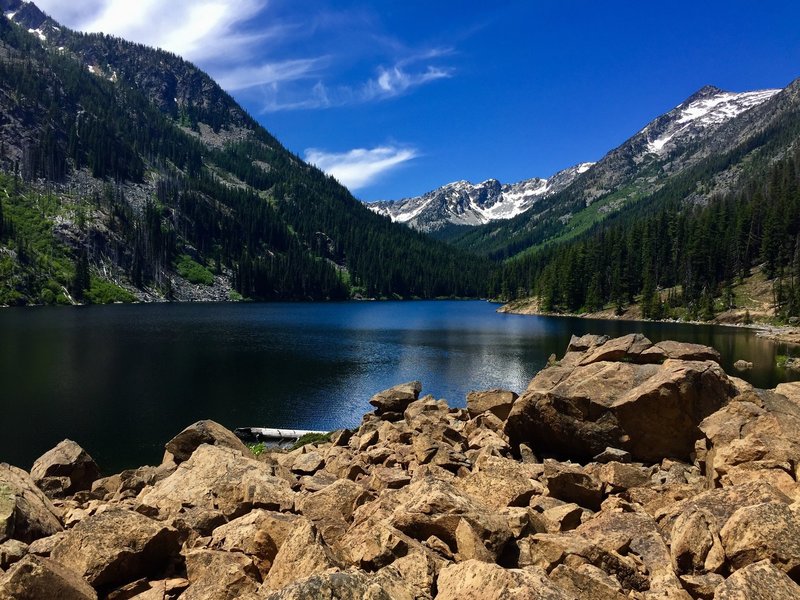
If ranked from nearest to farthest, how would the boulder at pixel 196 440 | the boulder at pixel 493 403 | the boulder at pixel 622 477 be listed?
the boulder at pixel 622 477 → the boulder at pixel 196 440 → the boulder at pixel 493 403

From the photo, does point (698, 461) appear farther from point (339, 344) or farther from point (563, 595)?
point (339, 344)

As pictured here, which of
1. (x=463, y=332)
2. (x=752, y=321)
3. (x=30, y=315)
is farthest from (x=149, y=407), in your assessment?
(x=752, y=321)

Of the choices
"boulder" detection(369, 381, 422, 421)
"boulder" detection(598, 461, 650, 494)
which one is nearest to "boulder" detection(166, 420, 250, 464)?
"boulder" detection(369, 381, 422, 421)

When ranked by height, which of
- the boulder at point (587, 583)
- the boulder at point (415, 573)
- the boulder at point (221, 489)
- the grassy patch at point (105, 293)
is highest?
the grassy patch at point (105, 293)

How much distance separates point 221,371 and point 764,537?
2330 inches

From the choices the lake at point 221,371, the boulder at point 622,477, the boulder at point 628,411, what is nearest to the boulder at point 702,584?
the boulder at point 622,477

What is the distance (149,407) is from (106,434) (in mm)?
7215

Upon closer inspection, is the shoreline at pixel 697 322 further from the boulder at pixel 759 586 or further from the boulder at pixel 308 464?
the boulder at pixel 759 586

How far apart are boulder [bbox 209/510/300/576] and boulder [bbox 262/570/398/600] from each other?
109 inches

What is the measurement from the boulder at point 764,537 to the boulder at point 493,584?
368cm

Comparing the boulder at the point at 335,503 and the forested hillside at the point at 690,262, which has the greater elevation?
the forested hillside at the point at 690,262

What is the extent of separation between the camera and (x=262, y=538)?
30.2 feet

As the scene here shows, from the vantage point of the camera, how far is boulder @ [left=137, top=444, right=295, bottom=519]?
1217 cm

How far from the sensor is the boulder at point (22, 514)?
988cm
